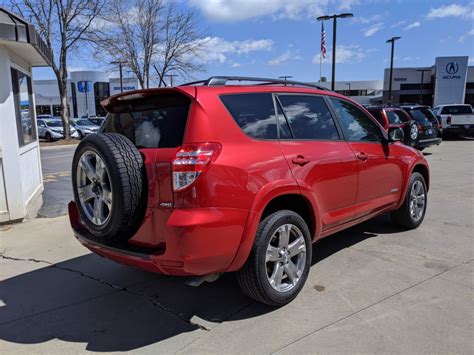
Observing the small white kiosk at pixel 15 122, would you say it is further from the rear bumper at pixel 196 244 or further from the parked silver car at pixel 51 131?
the parked silver car at pixel 51 131

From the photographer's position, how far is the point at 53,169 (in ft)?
42.5

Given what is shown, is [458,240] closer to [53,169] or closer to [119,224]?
[119,224]

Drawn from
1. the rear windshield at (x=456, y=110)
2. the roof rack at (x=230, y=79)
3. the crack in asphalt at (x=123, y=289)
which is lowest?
the crack in asphalt at (x=123, y=289)

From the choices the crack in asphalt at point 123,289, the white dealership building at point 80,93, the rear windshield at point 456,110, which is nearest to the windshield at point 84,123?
the rear windshield at point 456,110

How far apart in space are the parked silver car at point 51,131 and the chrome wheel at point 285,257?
26.6 meters

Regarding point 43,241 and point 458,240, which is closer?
point 458,240

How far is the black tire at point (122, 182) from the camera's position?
2.87 metres

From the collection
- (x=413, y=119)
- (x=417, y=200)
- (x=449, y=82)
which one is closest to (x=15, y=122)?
(x=417, y=200)

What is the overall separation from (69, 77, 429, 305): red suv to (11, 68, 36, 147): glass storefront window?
3743 mm

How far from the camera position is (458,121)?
2148 cm

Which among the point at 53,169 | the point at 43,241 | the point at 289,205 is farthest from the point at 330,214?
the point at 53,169

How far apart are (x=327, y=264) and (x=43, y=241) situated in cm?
369

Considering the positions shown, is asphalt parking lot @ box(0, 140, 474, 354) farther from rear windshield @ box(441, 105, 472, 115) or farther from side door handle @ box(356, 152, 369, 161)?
rear windshield @ box(441, 105, 472, 115)

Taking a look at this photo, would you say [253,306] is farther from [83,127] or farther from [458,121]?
[83,127]
